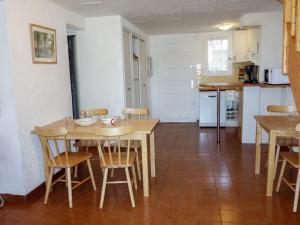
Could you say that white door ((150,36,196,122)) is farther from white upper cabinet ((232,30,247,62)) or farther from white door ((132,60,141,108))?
white door ((132,60,141,108))

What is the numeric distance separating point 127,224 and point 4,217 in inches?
48.1

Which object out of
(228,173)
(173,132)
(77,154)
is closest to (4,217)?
(77,154)

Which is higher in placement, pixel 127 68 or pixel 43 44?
pixel 43 44

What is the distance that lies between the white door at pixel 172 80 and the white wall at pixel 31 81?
12.2 feet

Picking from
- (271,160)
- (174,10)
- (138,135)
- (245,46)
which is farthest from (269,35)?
(138,135)

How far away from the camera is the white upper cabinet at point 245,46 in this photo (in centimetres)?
563

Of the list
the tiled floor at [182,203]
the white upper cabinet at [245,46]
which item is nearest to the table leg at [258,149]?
the tiled floor at [182,203]

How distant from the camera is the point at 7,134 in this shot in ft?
9.51

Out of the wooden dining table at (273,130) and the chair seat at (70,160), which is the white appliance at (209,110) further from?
the chair seat at (70,160)

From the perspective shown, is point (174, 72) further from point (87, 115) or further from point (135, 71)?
point (87, 115)

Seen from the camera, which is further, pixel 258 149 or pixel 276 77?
pixel 276 77

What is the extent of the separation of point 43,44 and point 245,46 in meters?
4.31

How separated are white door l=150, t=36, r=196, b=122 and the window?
0.44 metres

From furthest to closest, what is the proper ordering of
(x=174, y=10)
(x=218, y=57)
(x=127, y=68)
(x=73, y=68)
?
1. (x=218, y=57)
2. (x=127, y=68)
3. (x=73, y=68)
4. (x=174, y=10)
